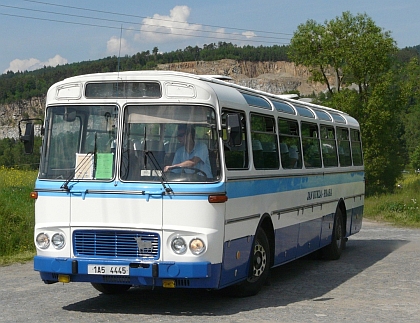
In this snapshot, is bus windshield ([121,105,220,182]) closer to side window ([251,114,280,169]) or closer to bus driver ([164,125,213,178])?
A: bus driver ([164,125,213,178])

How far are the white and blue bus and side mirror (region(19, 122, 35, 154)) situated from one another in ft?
0.05

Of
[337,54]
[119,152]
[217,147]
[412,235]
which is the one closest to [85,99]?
[119,152]

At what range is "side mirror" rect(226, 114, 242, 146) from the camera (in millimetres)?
9656

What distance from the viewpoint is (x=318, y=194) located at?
14703 millimetres

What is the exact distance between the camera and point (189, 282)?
948 cm

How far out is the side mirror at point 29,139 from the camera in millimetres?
10188

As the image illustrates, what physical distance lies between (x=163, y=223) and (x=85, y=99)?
1.91 m

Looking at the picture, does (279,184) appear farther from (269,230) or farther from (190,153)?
(190,153)

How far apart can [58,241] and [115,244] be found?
2.47 feet

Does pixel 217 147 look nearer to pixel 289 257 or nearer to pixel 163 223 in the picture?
pixel 163 223

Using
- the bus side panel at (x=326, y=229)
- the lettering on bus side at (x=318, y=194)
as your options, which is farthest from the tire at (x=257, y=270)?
the bus side panel at (x=326, y=229)

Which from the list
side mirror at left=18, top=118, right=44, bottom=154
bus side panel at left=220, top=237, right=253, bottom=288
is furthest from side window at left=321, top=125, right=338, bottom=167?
side mirror at left=18, top=118, right=44, bottom=154

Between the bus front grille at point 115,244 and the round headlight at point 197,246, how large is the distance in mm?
396

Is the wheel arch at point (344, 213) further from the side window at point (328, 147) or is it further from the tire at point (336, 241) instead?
the side window at point (328, 147)
